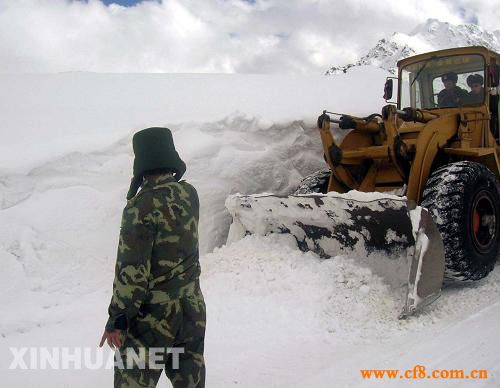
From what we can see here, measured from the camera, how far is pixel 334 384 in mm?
3117

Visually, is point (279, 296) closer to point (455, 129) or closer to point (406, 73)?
point (455, 129)

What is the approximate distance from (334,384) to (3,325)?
2791 millimetres

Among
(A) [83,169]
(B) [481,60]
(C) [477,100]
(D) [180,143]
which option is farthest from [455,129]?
(A) [83,169]

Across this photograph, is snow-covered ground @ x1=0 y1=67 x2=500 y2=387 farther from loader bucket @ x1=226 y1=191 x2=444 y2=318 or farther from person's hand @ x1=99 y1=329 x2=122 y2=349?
person's hand @ x1=99 y1=329 x2=122 y2=349

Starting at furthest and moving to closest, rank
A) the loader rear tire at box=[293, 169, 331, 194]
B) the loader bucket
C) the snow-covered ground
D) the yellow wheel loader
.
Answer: the loader rear tire at box=[293, 169, 331, 194] < the yellow wheel loader < the loader bucket < the snow-covered ground

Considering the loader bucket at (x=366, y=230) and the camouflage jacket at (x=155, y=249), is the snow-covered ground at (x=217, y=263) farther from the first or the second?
the camouflage jacket at (x=155, y=249)

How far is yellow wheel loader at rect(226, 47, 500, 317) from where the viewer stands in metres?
4.46

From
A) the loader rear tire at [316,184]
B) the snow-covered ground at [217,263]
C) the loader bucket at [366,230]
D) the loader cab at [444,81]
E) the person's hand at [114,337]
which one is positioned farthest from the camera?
the loader rear tire at [316,184]

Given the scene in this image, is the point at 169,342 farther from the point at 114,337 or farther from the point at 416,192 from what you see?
the point at 416,192

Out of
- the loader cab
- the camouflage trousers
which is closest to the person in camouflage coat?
the camouflage trousers

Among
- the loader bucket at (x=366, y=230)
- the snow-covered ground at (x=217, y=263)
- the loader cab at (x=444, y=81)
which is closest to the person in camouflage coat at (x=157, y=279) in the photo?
the snow-covered ground at (x=217, y=263)

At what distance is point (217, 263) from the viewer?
517 cm

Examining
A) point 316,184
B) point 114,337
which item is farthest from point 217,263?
point 114,337

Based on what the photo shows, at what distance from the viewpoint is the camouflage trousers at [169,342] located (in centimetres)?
225
